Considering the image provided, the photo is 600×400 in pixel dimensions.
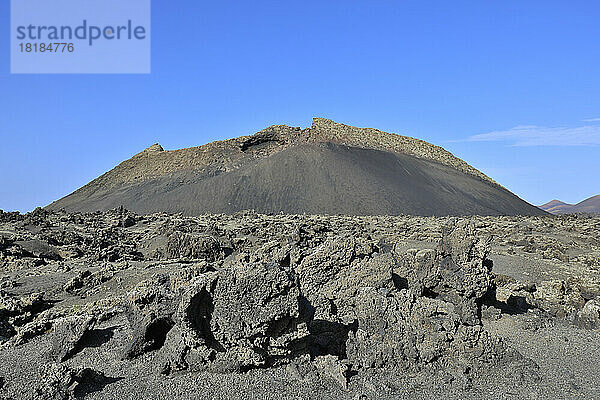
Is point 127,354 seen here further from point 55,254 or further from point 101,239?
point 101,239

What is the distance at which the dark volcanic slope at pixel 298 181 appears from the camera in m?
48.6

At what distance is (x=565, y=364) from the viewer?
6570 millimetres

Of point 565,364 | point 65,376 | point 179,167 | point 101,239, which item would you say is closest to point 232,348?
point 65,376

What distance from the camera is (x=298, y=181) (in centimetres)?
5269

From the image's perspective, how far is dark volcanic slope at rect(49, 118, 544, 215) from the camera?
48594 millimetres

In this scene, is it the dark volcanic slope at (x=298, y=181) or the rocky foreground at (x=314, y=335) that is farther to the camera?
the dark volcanic slope at (x=298, y=181)

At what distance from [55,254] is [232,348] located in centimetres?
1320

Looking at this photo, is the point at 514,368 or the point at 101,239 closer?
the point at 514,368

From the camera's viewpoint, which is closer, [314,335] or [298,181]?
[314,335]

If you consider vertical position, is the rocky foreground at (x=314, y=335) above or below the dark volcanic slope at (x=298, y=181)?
below

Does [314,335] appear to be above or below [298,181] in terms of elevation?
below

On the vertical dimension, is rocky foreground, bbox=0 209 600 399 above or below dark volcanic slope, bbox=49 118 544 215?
below

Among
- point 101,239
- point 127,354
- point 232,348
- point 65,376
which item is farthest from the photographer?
point 101,239

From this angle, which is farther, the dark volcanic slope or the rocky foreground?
the dark volcanic slope
